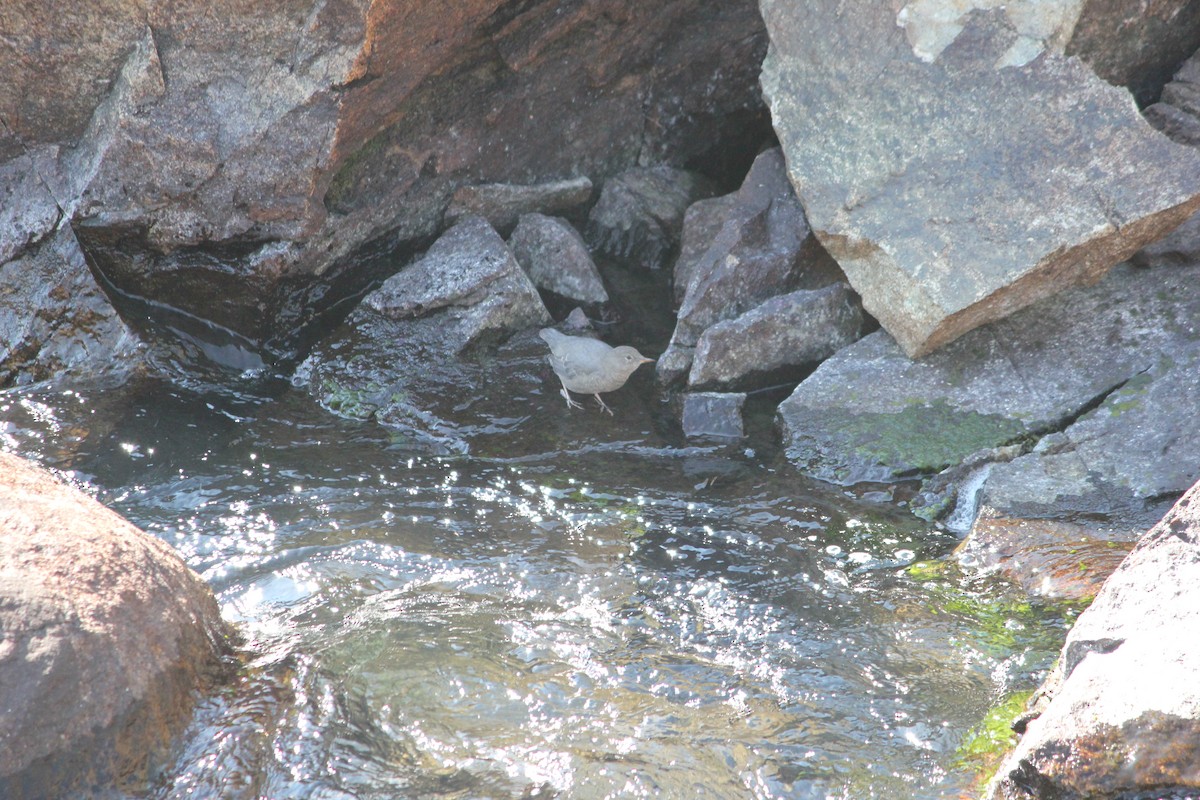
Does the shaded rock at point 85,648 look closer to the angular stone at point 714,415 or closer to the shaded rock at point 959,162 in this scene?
the angular stone at point 714,415

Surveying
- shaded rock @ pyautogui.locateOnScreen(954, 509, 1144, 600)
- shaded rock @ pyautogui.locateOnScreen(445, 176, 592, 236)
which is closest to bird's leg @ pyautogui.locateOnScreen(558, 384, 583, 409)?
shaded rock @ pyautogui.locateOnScreen(445, 176, 592, 236)

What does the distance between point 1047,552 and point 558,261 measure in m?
4.01

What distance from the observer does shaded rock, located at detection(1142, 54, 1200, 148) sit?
5.85 metres

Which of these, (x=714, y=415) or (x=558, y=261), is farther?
(x=558, y=261)

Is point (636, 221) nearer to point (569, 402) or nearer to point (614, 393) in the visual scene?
point (614, 393)

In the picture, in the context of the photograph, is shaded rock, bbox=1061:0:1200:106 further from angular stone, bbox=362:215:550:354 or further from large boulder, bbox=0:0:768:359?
angular stone, bbox=362:215:550:354

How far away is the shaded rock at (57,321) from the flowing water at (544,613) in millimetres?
215

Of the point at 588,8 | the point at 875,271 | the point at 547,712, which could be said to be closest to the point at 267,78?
the point at 588,8

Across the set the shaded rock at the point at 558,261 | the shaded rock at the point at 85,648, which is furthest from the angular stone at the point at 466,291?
the shaded rock at the point at 85,648

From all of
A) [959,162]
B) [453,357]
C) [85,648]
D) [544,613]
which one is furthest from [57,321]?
[959,162]

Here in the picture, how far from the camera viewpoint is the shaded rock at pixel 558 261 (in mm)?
7277

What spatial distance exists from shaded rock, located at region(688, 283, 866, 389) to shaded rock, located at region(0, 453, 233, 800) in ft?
11.6

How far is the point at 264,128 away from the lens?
6.08m

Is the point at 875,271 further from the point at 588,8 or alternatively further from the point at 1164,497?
the point at 588,8
